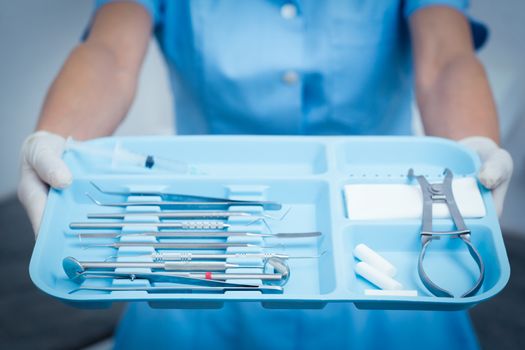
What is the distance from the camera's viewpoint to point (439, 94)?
0.88 meters

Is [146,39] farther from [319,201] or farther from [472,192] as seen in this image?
[472,192]

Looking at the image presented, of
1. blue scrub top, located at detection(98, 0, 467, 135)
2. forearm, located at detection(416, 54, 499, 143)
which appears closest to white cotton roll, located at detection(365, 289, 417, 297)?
forearm, located at detection(416, 54, 499, 143)

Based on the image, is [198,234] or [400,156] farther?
[400,156]

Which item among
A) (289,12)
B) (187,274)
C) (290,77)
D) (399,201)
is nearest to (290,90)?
(290,77)

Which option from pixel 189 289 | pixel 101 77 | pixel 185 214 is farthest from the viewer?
pixel 101 77

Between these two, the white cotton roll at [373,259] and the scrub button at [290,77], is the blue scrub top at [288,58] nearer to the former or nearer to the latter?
the scrub button at [290,77]

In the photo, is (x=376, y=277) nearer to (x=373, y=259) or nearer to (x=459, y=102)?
(x=373, y=259)

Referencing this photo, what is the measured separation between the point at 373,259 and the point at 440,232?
80mm

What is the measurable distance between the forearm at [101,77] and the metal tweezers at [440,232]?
1.57 feet

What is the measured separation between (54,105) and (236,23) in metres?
0.32

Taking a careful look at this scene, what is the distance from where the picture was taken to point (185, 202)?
2.22ft

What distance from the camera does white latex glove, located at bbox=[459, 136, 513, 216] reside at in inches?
25.7

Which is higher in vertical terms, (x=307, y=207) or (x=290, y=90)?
(x=290, y=90)

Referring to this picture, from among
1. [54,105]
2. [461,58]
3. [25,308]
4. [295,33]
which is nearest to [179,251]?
[54,105]
